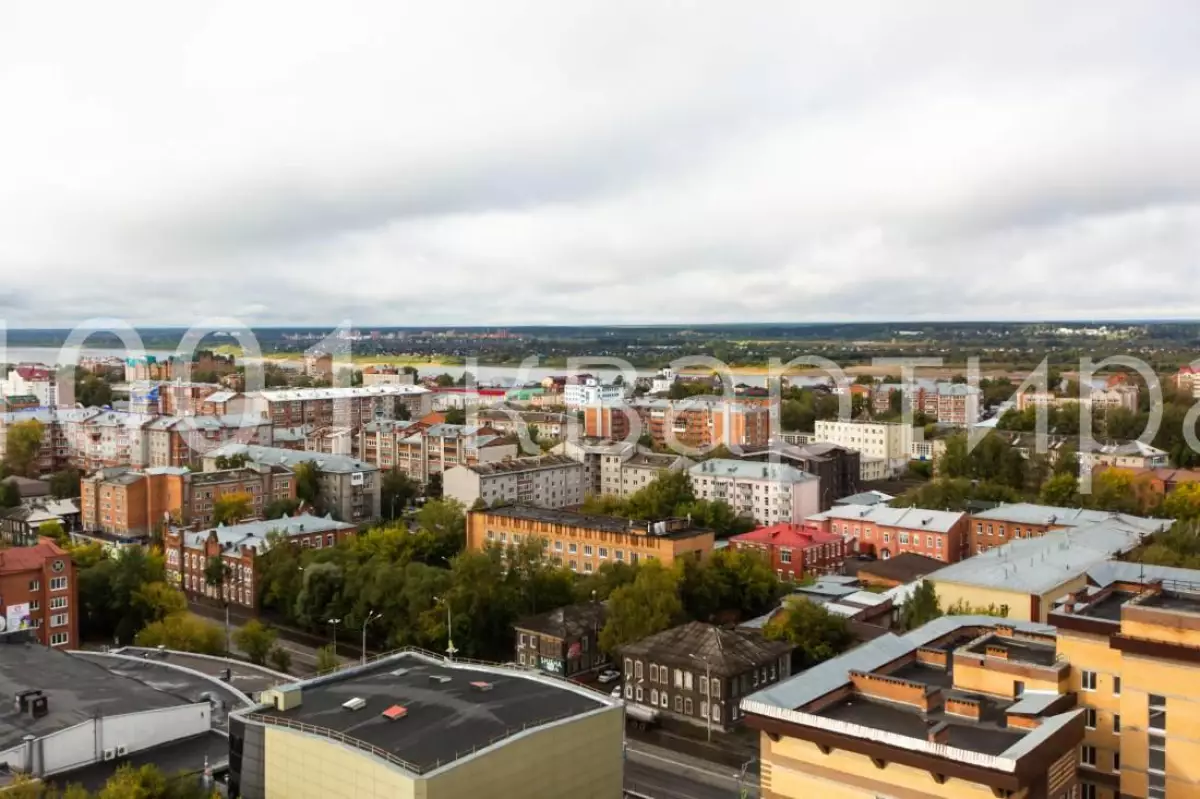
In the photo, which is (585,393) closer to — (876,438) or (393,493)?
(876,438)

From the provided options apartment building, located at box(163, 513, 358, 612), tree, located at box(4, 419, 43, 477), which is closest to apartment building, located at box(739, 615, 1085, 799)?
apartment building, located at box(163, 513, 358, 612)

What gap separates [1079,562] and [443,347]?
149 meters

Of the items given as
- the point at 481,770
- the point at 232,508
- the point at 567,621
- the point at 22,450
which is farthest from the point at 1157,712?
the point at 22,450

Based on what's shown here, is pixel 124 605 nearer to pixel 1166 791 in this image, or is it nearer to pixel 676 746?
pixel 676 746

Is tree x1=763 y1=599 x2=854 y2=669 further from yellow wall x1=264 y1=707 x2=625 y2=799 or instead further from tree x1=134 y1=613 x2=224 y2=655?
tree x1=134 y1=613 x2=224 y2=655

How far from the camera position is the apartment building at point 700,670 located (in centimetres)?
1817

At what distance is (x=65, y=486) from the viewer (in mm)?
40812

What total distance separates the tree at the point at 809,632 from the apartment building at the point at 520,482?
14687 mm

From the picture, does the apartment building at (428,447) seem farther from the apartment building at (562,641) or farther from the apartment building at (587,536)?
the apartment building at (562,641)

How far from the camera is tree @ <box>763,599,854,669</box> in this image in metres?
20.4

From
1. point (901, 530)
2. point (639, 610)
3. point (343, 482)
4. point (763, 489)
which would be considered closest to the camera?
point (639, 610)

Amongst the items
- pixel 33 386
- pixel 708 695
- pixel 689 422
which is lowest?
pixel 708 695

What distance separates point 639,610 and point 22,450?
3697 centimetres

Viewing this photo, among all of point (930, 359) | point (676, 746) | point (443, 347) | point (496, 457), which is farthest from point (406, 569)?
point (443, 347)
